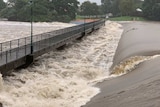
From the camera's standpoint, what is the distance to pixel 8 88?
20891 mm

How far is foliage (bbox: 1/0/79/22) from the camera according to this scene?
142 meters

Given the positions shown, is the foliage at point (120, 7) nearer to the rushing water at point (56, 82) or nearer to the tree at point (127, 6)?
the tree at point (127, 6)

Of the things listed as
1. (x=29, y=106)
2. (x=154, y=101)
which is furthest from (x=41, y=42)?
(x=154, y=101)

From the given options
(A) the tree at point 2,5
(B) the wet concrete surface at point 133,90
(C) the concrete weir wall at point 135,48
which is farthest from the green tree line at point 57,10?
(B) the wet concrete surface at point 133,90

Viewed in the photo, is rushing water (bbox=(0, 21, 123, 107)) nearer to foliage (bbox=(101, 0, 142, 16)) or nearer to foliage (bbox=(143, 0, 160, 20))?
foliage (bbox=(143, 0, 160, 20))

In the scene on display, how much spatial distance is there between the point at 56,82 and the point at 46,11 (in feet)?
399

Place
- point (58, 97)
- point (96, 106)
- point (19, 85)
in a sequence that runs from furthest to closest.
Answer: point (19, 85) → point (58, 97) → point (96, 106)

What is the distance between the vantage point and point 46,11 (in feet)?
470

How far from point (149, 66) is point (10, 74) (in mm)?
9185

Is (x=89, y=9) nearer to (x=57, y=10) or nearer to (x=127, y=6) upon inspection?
(x=127, y=6)

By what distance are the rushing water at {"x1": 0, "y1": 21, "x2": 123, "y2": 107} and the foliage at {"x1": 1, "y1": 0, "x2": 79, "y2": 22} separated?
106 meters

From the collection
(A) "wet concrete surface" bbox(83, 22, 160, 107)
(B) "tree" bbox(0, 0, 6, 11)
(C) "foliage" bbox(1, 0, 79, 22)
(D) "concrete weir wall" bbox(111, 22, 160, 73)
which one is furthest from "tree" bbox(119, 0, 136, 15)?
(A) "wet concrete surface" bbox(83, 22, 160, 107)

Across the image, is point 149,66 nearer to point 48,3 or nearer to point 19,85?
point 19,85

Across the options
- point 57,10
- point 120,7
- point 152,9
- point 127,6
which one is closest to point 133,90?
point 152,9
